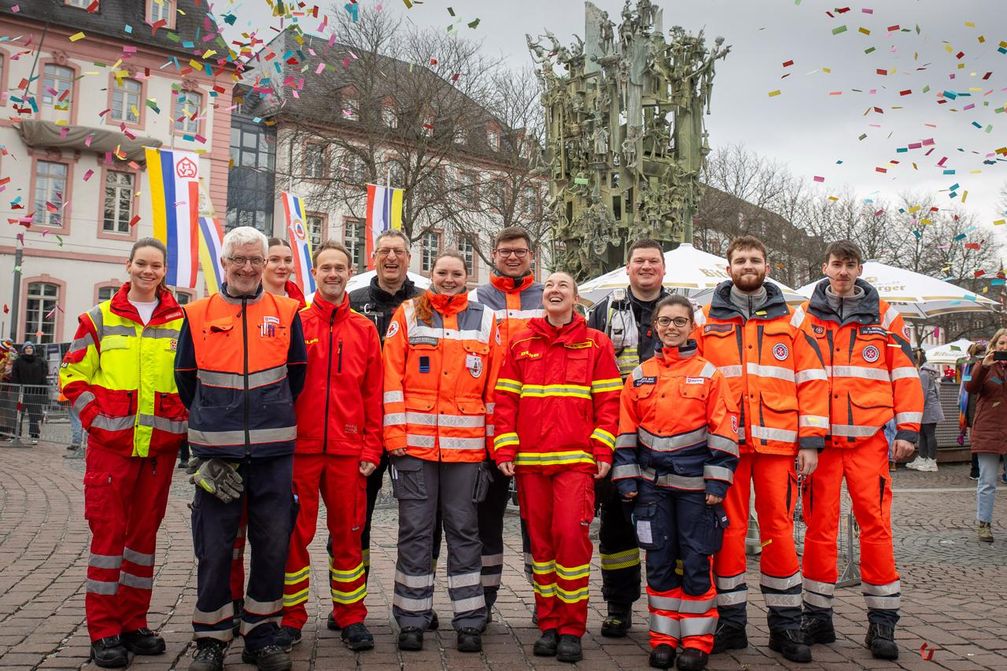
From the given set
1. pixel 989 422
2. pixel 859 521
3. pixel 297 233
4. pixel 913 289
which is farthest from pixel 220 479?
pixel 297 233

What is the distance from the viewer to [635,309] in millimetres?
5559

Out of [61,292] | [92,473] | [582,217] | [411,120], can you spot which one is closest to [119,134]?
[61,292]

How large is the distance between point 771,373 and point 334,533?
267 centimetres

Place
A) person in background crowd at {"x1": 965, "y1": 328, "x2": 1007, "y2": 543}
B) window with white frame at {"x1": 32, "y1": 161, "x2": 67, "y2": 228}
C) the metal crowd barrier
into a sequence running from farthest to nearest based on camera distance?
window with white frame at {"x1": 32, "y1": 161, "x2": 67, "y2": 228} < the metal crowd barrier < person in background crowd at {"x1": 965, "y1": 328, "x2": 1007, "y2": 543}

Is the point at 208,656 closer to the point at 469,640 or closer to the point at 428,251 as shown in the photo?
the point at 469,640

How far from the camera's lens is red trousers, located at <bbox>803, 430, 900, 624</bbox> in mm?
4926

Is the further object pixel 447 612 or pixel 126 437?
pixel 447 612

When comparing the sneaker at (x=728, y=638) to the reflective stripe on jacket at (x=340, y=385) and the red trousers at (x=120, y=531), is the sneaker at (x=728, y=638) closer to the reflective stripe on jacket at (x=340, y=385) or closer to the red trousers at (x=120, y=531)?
the reflective stripe on jacket at (x=340, y=385)

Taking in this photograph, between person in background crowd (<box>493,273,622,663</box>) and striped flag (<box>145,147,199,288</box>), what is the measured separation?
8917mm

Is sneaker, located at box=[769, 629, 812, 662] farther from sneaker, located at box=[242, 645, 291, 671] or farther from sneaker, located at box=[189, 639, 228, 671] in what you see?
sneaker, located at box=[189, 639, 228, 671]

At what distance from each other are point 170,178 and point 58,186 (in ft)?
77.3

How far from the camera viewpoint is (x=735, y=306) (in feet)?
17.0

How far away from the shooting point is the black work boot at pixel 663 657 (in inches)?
179

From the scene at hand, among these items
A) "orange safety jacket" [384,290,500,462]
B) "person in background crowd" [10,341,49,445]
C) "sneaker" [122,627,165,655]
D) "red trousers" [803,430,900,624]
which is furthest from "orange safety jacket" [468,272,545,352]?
"person in background crowd" [10,341,49,445]
